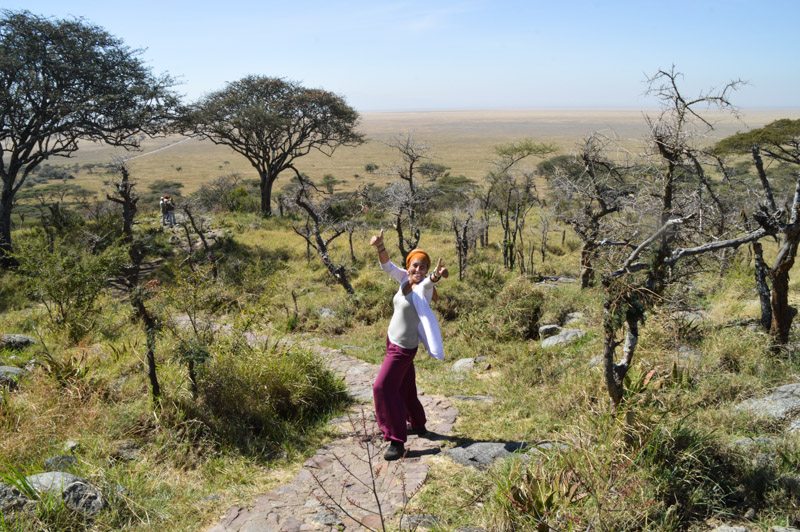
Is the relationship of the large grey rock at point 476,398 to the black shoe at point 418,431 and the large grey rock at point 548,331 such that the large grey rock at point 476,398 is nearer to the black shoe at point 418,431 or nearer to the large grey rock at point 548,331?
the black shoe at point 418,431

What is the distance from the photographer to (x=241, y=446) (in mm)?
4617

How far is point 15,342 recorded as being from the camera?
7.32m

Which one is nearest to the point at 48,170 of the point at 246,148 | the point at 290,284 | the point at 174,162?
the point at 174,162

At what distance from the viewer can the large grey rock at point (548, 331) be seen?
784 centimetres

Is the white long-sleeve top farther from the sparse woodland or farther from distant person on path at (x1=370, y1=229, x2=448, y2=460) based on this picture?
the sparse woodland

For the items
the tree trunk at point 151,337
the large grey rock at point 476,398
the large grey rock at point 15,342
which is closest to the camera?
the tree trunk at point 151,337

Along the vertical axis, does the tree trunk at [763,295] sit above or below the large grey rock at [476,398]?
above

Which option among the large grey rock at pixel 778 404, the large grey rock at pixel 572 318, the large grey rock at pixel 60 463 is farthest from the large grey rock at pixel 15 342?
the large grey rock at pixel 778 404

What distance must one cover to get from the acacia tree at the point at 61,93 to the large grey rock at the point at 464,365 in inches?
503

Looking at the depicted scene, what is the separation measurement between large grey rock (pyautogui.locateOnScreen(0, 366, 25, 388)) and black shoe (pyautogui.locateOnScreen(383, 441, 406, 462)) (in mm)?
4036

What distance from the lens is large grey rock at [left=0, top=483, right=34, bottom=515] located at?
3.21 metres

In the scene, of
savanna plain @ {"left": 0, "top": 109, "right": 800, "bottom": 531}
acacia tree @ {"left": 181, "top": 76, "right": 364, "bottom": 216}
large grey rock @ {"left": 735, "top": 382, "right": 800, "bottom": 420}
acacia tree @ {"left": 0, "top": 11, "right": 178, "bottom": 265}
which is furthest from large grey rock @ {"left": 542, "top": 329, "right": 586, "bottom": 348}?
acacia tree @ {"left": 181, "top": 76, "right": 364, "bottom": 216}

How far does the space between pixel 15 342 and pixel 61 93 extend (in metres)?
10.9

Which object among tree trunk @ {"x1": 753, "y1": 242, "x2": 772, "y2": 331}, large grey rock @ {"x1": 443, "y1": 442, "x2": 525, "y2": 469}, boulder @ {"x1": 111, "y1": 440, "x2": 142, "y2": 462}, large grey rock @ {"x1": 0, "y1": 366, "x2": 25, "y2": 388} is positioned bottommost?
large grey rock @ {"x1": 443, "y1": 442, "x2": 525, "y2": 469}
